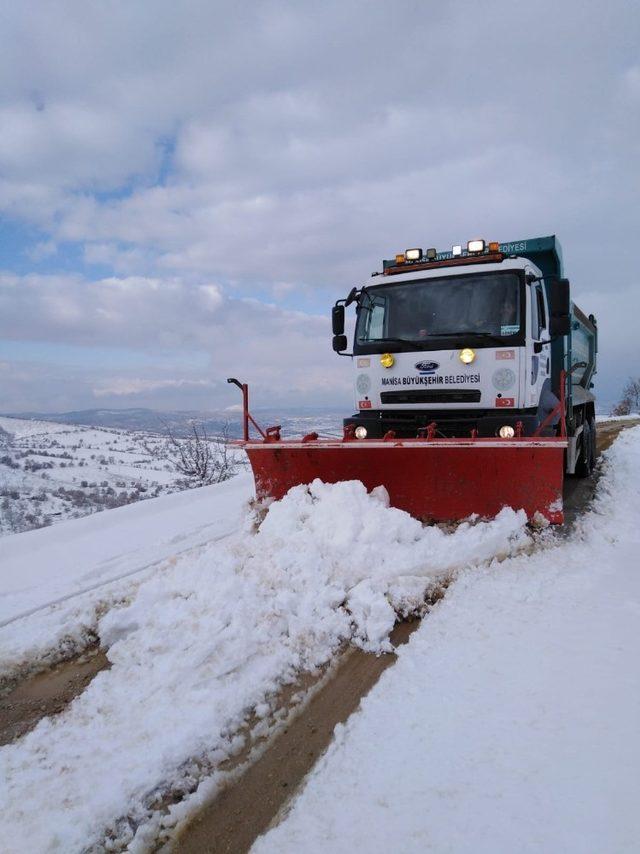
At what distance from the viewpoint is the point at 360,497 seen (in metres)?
4.95

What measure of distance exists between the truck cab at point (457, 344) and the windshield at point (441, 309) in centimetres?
1

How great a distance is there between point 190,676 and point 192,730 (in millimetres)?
473

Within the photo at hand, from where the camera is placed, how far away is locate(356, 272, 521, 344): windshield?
5723 mm

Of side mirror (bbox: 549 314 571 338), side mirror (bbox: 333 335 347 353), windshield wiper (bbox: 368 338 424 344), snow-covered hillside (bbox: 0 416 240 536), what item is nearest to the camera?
side mirror (bbox: 549 314 571 338)

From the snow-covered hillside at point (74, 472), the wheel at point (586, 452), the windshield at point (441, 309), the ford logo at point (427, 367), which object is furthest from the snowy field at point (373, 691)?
the snow-covered hillside at point (74, 472)

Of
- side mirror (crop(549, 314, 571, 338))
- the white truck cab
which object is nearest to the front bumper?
the white truck cab

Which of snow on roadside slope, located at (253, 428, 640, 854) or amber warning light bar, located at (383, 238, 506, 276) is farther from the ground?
amber warning light bar, located at (383, 238, 506, 276)

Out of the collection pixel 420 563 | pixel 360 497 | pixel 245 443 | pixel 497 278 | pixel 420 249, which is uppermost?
pixel 420 249

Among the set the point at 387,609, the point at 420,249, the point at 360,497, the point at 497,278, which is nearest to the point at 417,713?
the point at 387,609

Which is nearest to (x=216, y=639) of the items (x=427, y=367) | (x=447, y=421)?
(x=447, y=421)

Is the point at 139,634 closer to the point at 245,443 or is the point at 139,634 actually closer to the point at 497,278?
the point at 245,443

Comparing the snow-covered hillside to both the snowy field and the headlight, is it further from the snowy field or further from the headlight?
the snowy field

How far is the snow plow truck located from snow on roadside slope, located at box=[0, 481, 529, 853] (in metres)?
0.36

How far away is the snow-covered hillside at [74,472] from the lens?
24031mm
